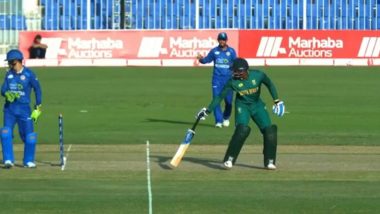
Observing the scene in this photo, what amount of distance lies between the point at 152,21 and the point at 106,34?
23.2m

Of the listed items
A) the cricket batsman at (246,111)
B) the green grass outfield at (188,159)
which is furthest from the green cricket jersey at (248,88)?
the green grass outfield at (188,159)

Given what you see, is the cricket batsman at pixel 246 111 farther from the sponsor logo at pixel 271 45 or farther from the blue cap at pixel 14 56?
the sponsor logo at pixel 271 45

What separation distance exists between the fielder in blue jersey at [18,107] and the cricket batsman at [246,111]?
8.29 feet

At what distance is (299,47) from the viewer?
48656mm

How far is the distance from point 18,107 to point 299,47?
3470 cm

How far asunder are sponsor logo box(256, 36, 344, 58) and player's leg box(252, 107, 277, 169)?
3344 centimetres

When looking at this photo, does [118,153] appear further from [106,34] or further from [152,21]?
[152,21]

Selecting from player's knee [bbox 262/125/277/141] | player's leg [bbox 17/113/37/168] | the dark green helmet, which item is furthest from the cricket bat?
player's leg [bbox 17/113/37/168]

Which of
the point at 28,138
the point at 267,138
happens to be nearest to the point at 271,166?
the point at 267,138

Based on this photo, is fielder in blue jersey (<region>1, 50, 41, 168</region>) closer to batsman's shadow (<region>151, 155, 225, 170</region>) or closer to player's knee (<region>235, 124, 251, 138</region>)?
batsman's shadow (<region>151, 155, 225, 170</region>)

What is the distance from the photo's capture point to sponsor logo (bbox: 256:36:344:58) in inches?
1901

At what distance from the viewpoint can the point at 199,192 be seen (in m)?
12.5

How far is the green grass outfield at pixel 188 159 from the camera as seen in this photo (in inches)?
461

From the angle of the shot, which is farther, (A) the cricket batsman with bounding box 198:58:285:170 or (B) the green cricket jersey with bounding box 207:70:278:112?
(B) the green cricket jersey with bounding box 207:70:278:112
